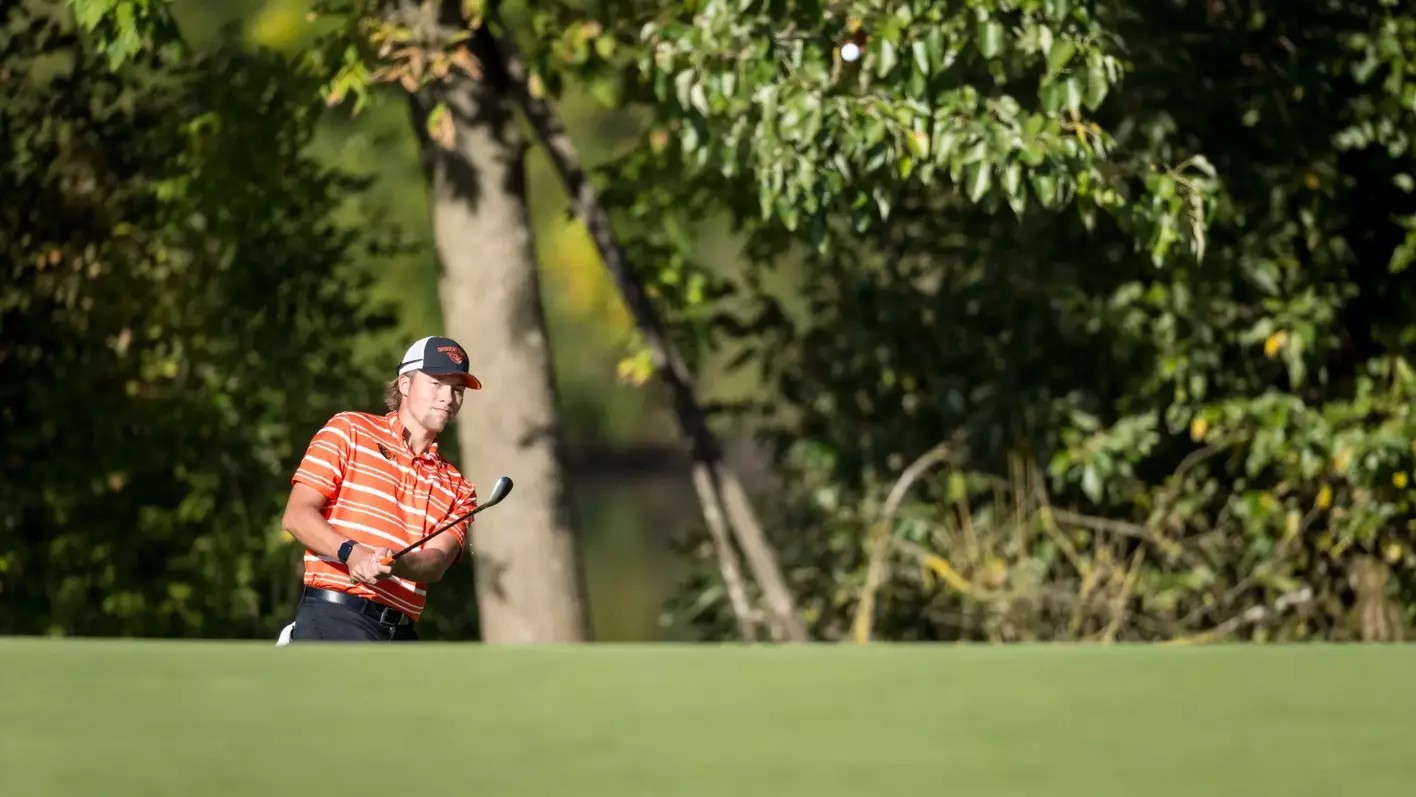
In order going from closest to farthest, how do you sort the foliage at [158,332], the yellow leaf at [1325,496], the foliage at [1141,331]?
1. the foliage at [1141,331]
2. the yellow leaf at [1325,496]
3. the foliage at [158,332]

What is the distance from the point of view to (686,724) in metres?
2.93

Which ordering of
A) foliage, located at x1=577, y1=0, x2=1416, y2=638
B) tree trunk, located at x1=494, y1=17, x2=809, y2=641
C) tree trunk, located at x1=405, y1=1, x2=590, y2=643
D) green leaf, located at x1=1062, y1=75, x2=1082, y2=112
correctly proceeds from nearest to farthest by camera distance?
1. green leaf, located at x1=1062, y1=75, x2=1082, y2=112
2. tree trunk, located at x1=405, y1=1, x2=590, y2=643
3. foliage, located at x1=577, y1=0, x2=1416, y2=638
4. tree trunk, located at x1=494, y1=17, x2=809, y2=641

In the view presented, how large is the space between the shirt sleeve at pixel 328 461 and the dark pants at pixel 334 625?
0.25 metres

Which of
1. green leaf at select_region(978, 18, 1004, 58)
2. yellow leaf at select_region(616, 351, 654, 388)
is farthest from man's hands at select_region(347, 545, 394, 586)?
yellow leaf at select_region(616, 351, 654, 388)

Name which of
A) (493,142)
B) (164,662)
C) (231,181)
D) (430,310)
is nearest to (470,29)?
(493,142)

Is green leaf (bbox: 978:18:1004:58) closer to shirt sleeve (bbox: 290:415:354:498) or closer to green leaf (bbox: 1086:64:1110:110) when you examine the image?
green leaf (bbox: 1086:64:1110:110)

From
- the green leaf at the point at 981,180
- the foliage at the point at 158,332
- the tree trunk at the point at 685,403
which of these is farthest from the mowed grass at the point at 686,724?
the foliage at the point at 158,332

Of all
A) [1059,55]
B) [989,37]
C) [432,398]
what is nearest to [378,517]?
[432,398]

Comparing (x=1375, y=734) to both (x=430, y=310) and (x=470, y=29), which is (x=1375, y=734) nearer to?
(x=470, y=29)

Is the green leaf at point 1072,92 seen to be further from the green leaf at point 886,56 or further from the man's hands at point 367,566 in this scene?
the man's hands at point 367,566

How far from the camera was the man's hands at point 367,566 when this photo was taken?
15.4ft

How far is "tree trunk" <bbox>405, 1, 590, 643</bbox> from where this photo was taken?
855 centimetres

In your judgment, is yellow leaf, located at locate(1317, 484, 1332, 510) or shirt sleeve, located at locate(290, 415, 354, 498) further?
yellow leaf, located at locate(1317, 484, 1332, 510)

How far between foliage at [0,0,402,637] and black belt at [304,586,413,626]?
514 centimetres
